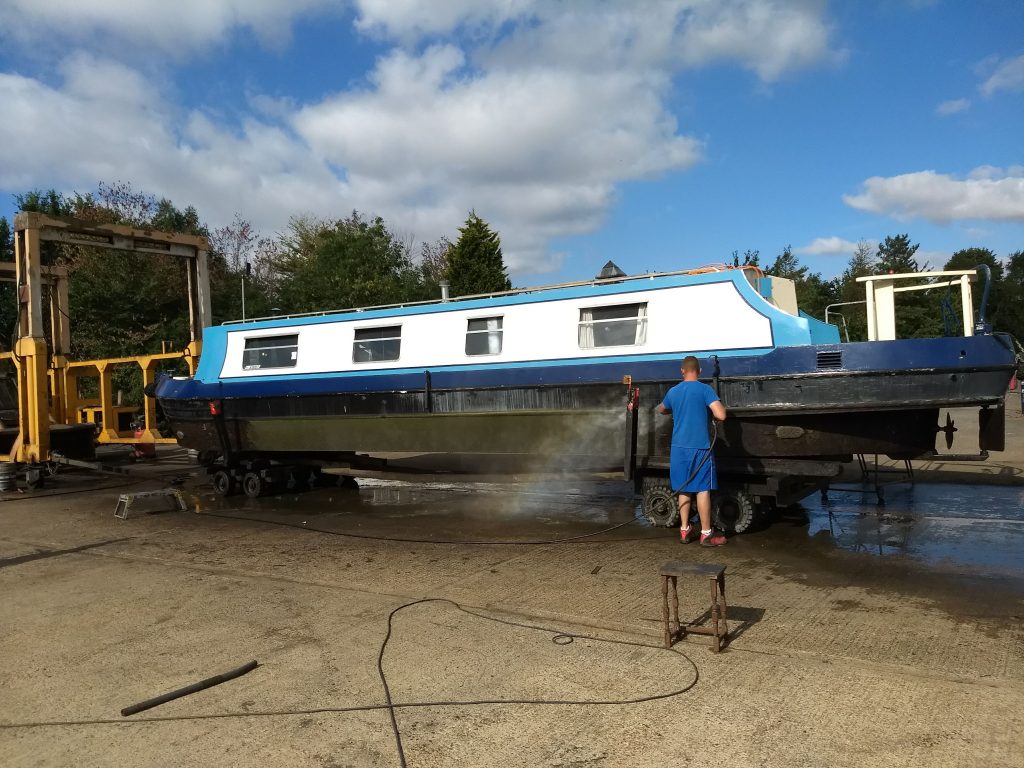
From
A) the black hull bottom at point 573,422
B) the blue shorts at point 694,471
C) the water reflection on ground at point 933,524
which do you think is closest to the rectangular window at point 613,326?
the black hull bottom at point 573,422

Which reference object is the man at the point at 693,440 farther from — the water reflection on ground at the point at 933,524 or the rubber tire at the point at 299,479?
the rubber tire at the point at 299,479

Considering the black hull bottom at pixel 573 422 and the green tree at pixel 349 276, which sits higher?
the green tree at pixel 349 276

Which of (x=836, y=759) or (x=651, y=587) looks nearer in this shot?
(x=836, y=759)

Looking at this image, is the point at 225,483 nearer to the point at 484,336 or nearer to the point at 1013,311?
the point at 484,336

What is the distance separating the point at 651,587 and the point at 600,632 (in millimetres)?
1100

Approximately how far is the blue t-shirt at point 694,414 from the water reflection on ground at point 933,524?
1.68m

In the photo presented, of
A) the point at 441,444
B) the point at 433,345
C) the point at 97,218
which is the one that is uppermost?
the point at 97,218

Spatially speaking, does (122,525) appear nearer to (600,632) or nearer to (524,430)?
(524,430)

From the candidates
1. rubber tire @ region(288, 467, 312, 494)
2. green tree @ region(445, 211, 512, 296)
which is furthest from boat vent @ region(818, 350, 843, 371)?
green tree @ region(445, 211, 512, 296)

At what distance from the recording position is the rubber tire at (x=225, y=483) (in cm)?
1123

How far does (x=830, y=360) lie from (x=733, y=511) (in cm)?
179

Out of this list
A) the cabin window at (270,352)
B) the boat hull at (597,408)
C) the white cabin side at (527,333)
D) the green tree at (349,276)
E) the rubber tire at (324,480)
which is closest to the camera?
the boat hull at (597,408)

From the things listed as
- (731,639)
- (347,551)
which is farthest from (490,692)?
(347,551)

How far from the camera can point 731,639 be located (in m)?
4.57
